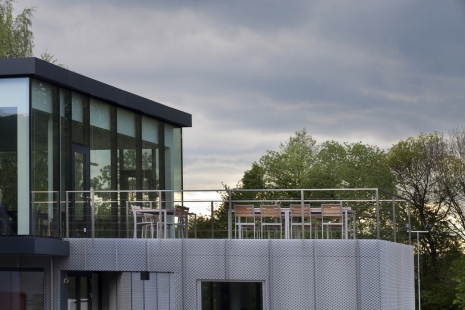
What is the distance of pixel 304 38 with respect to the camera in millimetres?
44969

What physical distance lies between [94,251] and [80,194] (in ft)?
5.03

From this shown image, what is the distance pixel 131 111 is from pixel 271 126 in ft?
110

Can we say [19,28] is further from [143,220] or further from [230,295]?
[230,295]

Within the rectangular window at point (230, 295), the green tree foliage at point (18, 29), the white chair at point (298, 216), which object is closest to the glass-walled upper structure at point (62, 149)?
the rectangular window at point (230, 295)

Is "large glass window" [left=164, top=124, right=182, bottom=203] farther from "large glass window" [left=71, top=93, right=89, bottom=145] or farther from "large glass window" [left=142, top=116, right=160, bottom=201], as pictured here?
"large glass window" [left=71, top=93, right=89, bottom=145]

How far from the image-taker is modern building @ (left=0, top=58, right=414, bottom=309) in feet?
50.5

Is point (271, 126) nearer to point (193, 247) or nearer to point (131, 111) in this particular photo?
point (131, 111)

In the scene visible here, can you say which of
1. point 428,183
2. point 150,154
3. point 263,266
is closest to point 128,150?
point 150,154

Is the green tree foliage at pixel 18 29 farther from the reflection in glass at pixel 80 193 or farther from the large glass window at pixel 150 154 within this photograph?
the reflection in glass at pixel 80 193

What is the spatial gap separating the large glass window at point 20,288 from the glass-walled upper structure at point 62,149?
1.14m

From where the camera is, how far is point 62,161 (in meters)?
17.2

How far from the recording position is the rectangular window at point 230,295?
51.9 feet

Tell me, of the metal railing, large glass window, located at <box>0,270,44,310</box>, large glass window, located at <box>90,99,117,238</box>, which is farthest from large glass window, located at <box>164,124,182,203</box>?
large glass window, located at <box>0,270,44,310</box>

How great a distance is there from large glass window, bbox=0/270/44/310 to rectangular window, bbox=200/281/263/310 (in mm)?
3432
